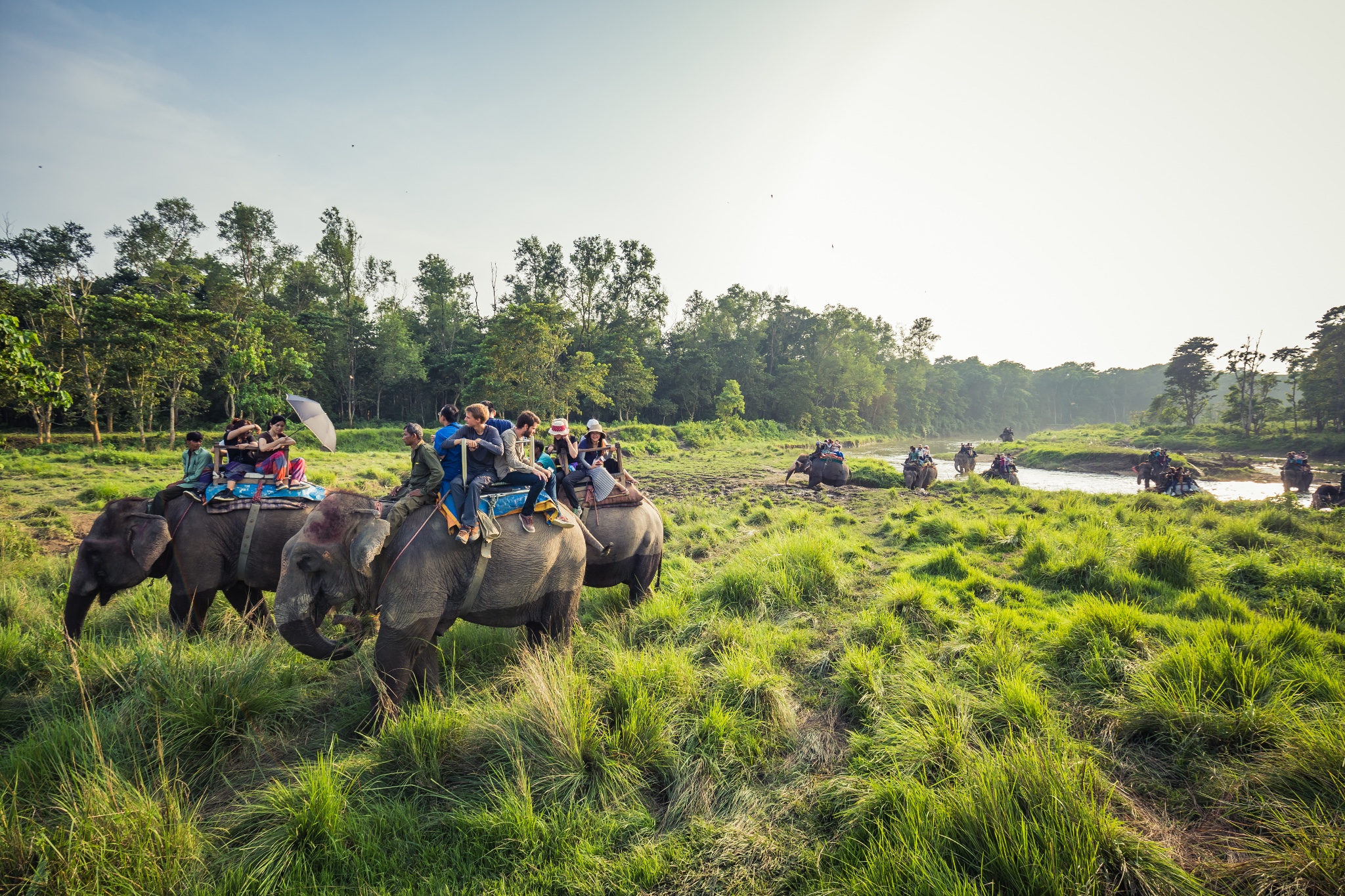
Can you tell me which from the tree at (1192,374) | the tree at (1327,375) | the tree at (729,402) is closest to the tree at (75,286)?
the tree at (729,402)

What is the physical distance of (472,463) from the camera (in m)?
4.68

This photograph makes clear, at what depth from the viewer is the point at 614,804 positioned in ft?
10.2

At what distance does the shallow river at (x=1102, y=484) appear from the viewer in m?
18.6

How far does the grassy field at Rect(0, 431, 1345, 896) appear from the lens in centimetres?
238

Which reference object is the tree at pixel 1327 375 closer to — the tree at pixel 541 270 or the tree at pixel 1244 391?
the tree at pixel 1244 391

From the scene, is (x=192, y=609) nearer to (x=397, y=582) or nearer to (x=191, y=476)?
(x=191, y=476)

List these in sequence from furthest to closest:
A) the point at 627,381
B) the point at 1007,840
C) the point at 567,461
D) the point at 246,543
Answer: the point at 627,381
the point at 567,461
the point at 246,543
the point at 1007,840

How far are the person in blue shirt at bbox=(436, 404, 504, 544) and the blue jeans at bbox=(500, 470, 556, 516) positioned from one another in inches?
6.2

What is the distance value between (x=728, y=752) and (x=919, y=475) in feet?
58.4

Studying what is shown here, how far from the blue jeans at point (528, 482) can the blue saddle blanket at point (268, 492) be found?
102 inches

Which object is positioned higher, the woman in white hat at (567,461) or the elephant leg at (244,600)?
the woman in white hat at (567,461)

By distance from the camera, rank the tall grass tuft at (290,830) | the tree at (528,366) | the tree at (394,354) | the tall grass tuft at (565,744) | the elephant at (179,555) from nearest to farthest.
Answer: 1. the tall grass tuft at (290,830)
2. the tall grass tuft at (565,744)
3. the elephant at (179,555)
4. the tree at (528,366)
5. the tree at (394,354)

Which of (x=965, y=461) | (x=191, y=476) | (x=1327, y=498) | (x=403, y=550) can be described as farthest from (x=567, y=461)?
(x=965, y=461)

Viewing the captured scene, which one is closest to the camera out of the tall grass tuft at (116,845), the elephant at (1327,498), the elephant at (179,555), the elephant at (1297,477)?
the tall grass tuft at (116,845)
